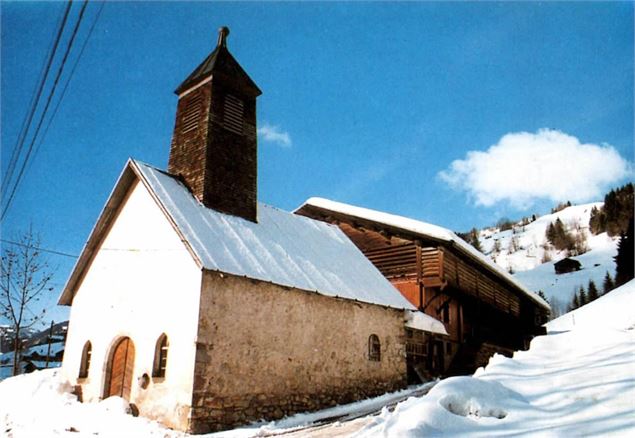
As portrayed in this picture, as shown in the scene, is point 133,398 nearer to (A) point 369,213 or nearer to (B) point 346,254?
(B) point 346,254

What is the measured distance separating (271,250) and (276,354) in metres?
3.38

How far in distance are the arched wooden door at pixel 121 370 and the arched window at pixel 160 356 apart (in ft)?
3.69

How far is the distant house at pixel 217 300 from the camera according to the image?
1211 cm

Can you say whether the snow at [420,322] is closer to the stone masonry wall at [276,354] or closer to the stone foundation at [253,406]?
the stone masonry wall at [276,354]

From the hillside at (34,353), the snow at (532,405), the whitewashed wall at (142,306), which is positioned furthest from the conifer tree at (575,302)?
the whitewashed wall at (142,306)

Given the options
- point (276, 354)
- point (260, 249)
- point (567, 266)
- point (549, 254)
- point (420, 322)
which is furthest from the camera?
point (549, 254)

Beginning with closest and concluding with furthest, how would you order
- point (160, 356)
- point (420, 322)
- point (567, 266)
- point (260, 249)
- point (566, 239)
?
point (160, 356) < point (260, 249) < point (420, 322) < point (567, 266) < point (566, 239)

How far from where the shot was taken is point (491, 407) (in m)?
6.18

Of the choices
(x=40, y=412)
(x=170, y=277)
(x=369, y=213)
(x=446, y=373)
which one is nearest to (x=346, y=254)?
(x=369, y=213)

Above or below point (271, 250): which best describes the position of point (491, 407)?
below

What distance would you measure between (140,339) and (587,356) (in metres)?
10.1

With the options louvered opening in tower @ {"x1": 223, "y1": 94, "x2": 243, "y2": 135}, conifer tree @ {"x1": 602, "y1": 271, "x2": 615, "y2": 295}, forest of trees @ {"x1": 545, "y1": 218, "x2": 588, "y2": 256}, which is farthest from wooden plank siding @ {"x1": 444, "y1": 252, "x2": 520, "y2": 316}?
forest of trees @ {"x1": 545, "y1": 218, "x2": 588, "y2": 256}

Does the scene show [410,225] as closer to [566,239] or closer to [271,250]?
[271,250]

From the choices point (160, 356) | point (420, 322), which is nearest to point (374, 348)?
point (420, 322)
